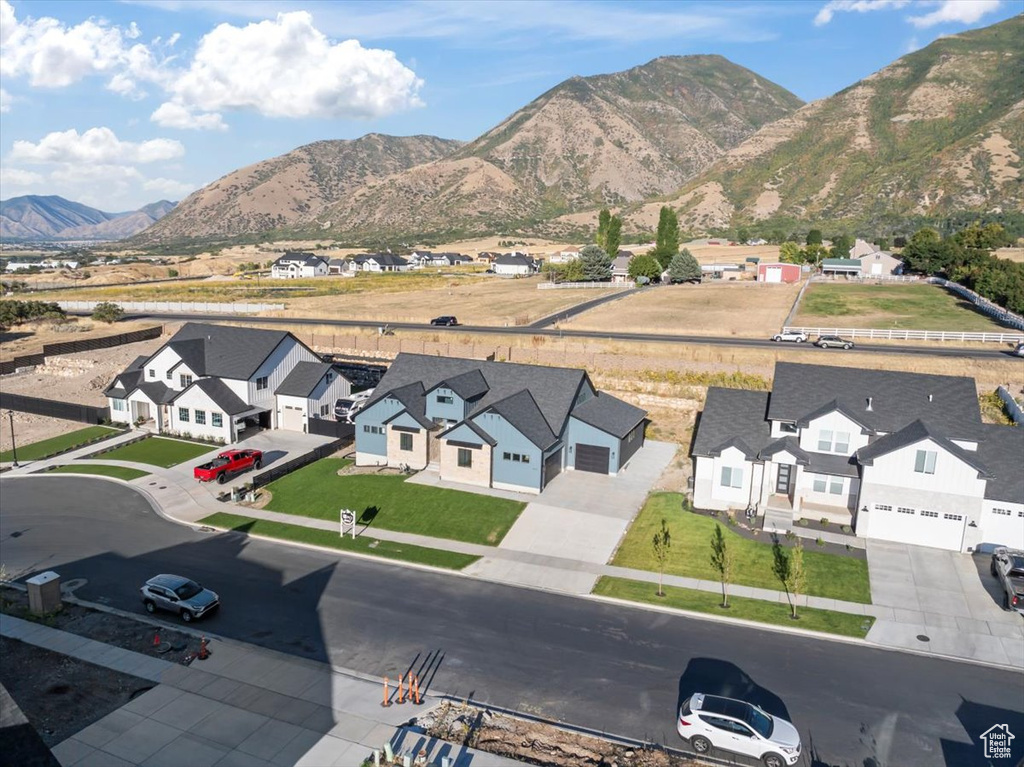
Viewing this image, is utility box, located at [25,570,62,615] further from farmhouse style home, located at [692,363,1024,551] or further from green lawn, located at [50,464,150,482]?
farmhouse style home, located at [692,363,1024,551]

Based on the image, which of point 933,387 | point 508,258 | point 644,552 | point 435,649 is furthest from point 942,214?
point 435,649

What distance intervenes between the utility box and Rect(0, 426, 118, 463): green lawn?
24.4 meters

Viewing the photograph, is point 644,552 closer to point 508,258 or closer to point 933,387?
point 933,387

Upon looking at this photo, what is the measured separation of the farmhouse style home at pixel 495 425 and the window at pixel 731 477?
7220mm

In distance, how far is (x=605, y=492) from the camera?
136ft

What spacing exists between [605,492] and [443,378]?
13835 mm

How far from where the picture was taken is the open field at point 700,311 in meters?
77.2

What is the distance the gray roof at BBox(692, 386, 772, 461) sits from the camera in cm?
3888

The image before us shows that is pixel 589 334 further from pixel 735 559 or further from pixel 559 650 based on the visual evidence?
pixel 559 650

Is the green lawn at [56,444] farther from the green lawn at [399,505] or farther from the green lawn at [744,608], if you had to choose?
the green lawn at [744,608]

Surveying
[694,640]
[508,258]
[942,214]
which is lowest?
[694,640]

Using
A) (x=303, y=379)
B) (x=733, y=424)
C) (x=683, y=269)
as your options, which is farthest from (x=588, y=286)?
(x=733, y=424)

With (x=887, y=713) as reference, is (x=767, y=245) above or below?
above

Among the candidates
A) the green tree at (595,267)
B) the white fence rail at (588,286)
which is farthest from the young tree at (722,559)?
the green tree at (595,267)
